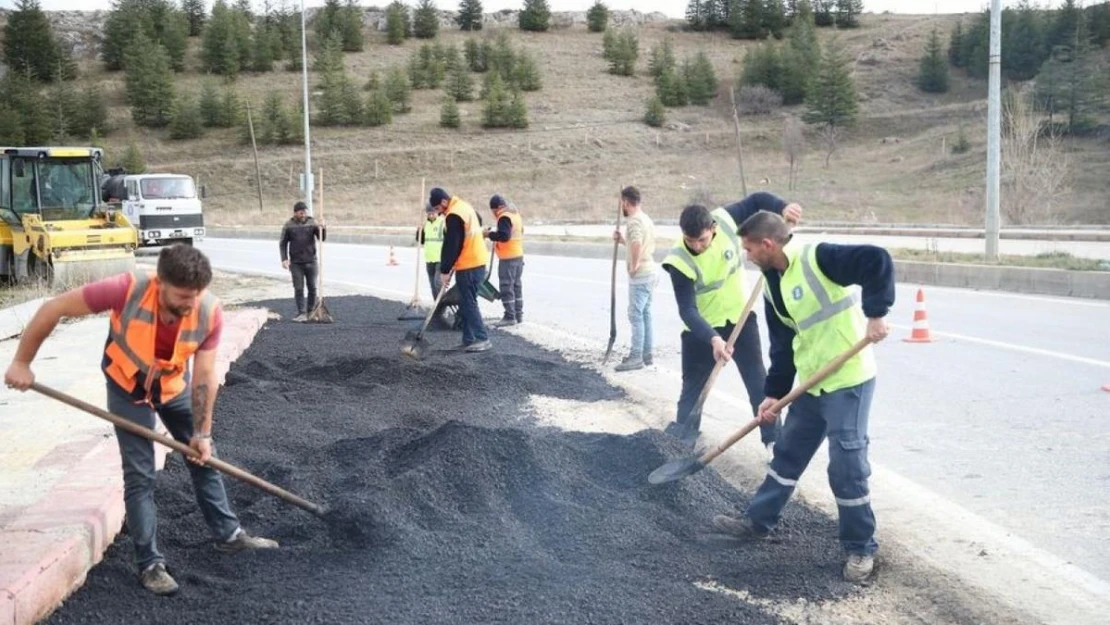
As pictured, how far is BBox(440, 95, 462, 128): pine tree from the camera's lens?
67.7 meters

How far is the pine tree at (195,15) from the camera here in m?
96.4

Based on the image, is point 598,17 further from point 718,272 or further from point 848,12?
point 718,272

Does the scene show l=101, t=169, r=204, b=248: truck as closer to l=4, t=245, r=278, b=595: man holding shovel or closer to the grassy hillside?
the grassy hillside

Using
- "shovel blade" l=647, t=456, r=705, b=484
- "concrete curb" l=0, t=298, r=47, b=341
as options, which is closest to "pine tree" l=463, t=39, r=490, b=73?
"concrete curb" l=0, t=298, r=47, b=341

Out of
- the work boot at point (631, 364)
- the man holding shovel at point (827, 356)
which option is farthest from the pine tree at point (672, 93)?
the man holding shovel at point (827, 356)

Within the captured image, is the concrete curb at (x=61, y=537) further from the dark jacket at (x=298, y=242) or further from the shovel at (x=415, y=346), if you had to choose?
the dark jacket at (x=298, y=242)

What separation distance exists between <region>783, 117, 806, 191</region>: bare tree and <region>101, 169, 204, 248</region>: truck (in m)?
29.1

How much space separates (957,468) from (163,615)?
4.16 meters

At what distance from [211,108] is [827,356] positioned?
224 feet

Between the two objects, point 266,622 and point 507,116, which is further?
point 507,116

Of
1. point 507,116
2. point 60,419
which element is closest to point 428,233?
point 60,419

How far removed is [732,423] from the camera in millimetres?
7152

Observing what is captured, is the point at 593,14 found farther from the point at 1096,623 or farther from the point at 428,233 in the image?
the point at 1096,623

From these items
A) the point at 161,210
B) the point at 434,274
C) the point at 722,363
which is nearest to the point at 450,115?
the point at 161,210
